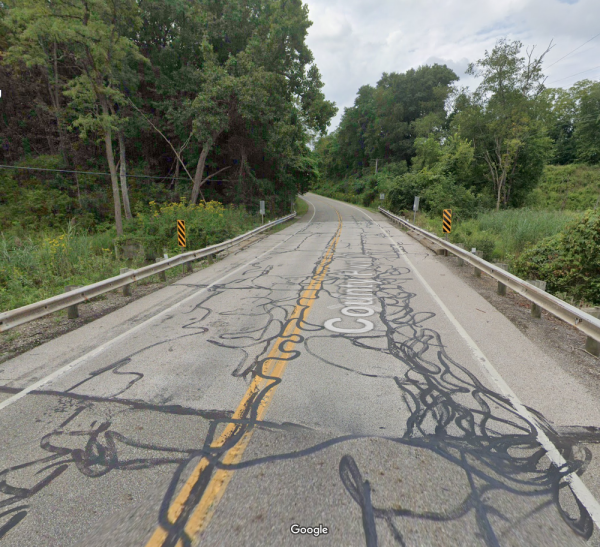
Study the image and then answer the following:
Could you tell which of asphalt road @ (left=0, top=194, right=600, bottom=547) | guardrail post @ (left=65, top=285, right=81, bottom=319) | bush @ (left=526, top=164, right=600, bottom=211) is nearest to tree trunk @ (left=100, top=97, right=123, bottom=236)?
guardrail post @ (left=65, top=285, right=81, bottom=319)

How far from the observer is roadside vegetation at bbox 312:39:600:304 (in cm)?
886

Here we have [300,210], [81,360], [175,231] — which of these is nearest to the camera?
[81,360]

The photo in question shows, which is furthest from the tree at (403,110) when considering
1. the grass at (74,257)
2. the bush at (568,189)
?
the grass at (74,257)

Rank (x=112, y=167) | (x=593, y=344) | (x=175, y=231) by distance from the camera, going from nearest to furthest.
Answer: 1. (x=593, y=344)
2. (x=175, y=231)
3. (x=112, y=167)

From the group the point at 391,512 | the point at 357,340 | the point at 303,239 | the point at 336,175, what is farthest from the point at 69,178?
the point at 336,175

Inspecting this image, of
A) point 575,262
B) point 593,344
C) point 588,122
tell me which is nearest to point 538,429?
point 593,344

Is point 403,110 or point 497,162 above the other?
point 403,110

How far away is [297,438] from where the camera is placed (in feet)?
10.5

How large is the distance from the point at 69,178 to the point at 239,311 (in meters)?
28.3

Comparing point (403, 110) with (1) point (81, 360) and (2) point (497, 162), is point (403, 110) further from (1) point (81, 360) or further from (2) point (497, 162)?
(1) point (81, 360)

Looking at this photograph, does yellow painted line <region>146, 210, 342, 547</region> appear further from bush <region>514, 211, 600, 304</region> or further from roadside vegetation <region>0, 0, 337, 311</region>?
roadside vegetation <region>0, 0, 337, 311</region>

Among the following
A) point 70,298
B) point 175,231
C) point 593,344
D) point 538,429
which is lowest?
point 175,231

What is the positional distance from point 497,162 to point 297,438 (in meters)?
36.3

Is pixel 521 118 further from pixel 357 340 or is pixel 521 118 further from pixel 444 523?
pixel 444 523
